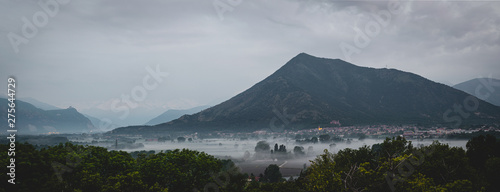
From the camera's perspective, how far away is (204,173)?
3684 centimetres

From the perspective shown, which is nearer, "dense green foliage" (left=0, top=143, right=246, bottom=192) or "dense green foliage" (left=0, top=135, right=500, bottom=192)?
"dense green foliage" (left=0, top=135, right=500, bottom=192)

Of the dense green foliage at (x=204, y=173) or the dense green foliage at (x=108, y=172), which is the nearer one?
the dense green foliage at (x=204, y=173)

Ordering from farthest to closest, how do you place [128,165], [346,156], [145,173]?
[346,156], [128,165], [145,173]

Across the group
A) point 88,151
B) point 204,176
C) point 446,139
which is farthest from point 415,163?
point 446,139

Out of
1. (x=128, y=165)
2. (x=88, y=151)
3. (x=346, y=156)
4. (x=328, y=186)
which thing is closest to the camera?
(x=328, y=186)

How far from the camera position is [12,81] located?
25422 millimetres

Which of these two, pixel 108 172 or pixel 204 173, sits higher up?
pixel 108 172

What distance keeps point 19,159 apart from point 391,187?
1147 inches

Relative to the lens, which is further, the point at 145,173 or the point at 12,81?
the point at 145,173

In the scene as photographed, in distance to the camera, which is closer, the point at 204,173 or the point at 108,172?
the point at 108,172

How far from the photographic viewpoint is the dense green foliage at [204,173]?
28.6 m

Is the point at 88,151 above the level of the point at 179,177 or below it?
above

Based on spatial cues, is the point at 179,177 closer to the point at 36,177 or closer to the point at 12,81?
the point at 36,177

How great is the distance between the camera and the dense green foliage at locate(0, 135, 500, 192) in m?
28.6
